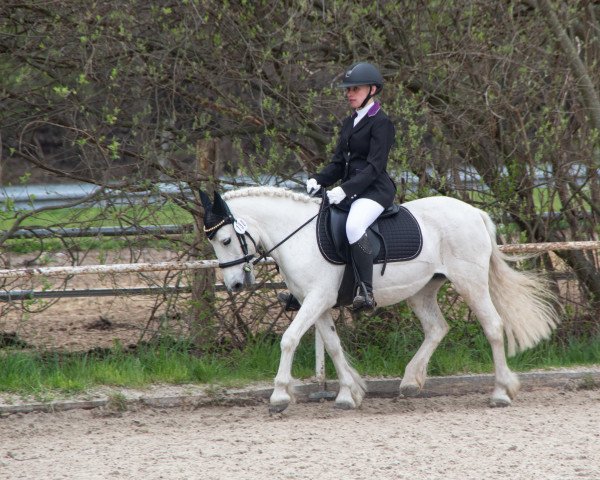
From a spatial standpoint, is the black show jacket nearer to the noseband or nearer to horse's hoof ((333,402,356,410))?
the noseband

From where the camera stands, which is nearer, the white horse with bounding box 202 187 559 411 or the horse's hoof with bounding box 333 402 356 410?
the white horse with bounding box 202 187 559 411

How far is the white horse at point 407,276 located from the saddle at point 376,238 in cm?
6

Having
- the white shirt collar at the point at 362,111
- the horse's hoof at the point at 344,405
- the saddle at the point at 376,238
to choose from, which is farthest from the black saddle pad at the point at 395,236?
the horse's hoof at the point at 344,405

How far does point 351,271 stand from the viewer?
6.53 meters

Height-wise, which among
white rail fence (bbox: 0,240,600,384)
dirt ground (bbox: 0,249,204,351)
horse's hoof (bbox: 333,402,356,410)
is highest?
white rail fence (bbox: 0,240,600,384)

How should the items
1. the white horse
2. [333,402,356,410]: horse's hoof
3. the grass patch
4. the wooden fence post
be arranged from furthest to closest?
the wooden fence post
the grass patch
[333,402,356,410]: horse's hoof
the white horse

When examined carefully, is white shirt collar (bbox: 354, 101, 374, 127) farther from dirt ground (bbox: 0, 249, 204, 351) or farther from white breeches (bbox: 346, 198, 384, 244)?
dirt ground (bbox: 0, 249, 204, 351)

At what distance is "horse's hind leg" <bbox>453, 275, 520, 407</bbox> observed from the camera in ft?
22.4

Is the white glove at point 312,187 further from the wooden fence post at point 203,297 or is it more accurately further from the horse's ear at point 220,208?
the wooden fence post at point 203,297

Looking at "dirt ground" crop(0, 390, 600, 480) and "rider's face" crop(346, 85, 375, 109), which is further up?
"rider's face" crop(346, 85, 375, 109)

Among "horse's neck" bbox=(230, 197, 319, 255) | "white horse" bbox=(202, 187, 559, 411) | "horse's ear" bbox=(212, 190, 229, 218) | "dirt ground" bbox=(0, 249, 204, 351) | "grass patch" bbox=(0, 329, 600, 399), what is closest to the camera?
"horse's ear" bbox=(212, 190, 229, 218)

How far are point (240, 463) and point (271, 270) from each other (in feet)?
9.21

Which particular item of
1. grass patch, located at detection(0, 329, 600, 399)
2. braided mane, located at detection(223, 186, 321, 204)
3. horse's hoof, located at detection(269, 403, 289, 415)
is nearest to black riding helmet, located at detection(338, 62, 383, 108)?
braided mane, located at detection(223, 186, 321, 204)

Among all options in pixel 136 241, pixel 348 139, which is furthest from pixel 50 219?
pixel 348 139
